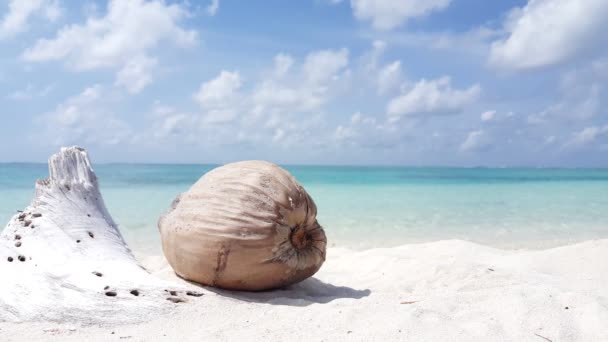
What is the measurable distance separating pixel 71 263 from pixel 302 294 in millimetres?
1840

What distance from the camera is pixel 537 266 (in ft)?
17.6

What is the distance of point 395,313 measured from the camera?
10.6ft

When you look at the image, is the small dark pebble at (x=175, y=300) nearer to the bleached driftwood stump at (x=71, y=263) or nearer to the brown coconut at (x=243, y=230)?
the bleached driftwood stump at (x=71, y=263)

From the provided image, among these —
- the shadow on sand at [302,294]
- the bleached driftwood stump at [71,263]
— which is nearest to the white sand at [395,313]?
the shadow on sand at [302,294]

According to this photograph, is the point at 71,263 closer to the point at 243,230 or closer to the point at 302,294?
the point at 243,230

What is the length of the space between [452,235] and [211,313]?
7071 millimetres

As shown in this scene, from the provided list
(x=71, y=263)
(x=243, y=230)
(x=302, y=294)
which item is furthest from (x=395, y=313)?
(x=71, y=263)

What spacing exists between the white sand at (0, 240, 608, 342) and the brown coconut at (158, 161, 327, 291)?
19 centimetres

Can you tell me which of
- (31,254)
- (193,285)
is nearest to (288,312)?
(193,285)

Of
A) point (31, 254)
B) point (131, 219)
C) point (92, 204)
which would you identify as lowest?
point (131, 219)

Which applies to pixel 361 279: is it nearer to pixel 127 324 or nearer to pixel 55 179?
pixel 127 324

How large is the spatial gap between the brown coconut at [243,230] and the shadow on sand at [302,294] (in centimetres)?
6

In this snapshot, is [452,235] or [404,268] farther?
[452,235]

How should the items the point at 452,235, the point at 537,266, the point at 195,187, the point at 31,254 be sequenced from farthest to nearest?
1. the point at 452,235
2. the point at 537,266
3. the point at 195,187
4. the point at 31,254
